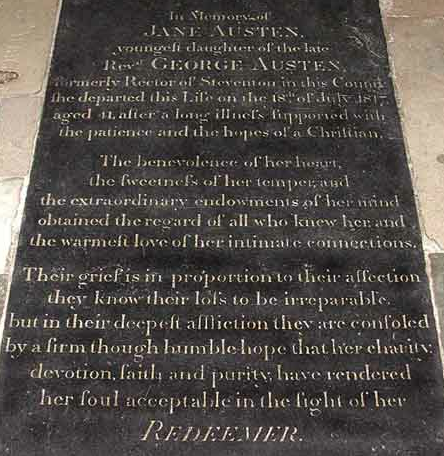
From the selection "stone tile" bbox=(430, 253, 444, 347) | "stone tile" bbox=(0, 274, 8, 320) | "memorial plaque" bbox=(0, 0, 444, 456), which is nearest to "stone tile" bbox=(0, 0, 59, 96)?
"memorial plaque" bbox=(0, 0, 444, 456)

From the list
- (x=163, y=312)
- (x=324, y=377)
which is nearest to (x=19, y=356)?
(x=163, y=312)

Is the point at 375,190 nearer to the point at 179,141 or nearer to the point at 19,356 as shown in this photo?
the point at 179,141

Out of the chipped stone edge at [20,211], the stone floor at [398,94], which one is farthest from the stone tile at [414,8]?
the chipped stone edge at [20,211]

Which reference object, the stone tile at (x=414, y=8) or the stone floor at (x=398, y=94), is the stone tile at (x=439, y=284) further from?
the stone tile at (x=414, y=8)

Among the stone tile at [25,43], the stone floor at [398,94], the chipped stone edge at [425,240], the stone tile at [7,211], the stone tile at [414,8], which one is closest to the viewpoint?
the chipped stone edge at [425,240]

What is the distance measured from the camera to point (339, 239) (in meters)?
4.12

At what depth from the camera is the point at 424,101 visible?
4777mm

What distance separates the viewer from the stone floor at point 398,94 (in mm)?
4234

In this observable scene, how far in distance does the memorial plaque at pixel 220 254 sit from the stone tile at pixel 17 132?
0.36 ft

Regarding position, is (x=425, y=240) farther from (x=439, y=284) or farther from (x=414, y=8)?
(x=414, y=8)

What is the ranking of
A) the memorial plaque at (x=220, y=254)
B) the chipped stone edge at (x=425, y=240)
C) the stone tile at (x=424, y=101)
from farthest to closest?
the stone tile at (x=424, y=101) → the chipped stone edge at (x=425, y=240) → the memorial plaque at (x=220, y=254)

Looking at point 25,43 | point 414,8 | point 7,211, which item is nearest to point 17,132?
point 7,211

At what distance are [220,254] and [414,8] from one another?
7.64 ft

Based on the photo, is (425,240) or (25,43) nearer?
(425,240)
